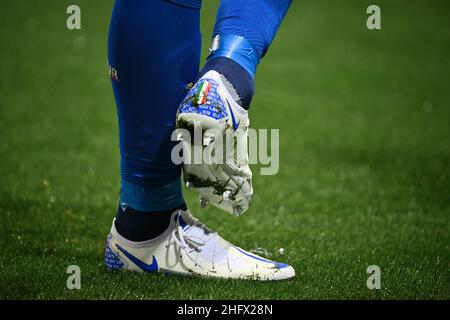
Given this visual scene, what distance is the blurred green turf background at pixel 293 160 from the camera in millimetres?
2217

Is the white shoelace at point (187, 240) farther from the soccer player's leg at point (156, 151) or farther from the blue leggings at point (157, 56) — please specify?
the blue leggings at point (157, 56)

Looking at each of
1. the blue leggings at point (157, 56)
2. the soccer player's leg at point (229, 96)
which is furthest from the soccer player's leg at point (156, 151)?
the soccer player's leg at point (229, 96)

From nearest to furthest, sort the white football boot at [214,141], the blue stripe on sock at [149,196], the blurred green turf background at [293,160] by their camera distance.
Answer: the white football boot at [214,141] → the blue stripe on sock at [149,196] → the blurred green turf background at [293,160]

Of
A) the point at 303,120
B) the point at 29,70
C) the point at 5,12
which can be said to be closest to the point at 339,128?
the point at 303,120

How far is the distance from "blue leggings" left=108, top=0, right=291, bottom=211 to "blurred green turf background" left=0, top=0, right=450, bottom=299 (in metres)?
0.41

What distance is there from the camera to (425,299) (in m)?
2.04

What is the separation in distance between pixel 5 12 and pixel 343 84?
13.4 feet

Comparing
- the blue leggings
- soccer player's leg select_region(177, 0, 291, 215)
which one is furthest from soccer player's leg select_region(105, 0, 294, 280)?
soccer player's leg select_region(177, 0, 291, 215)

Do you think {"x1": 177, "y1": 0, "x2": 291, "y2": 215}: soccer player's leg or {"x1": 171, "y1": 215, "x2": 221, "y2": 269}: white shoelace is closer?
{"x1": 177, "y1": 0, "x2": 291, "y2": 215}: soccer player's leg

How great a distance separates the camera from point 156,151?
6.54 ft

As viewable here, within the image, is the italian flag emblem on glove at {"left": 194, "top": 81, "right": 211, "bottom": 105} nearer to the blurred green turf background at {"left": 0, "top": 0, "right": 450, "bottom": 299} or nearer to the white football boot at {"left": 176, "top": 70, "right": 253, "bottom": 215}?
the white football boot at {"left": 176, "top": 70, "right": 253, "bottom": 215}

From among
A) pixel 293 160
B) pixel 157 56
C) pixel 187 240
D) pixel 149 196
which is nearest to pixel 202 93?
pixel 157 56

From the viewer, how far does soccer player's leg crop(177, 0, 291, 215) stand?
5.65 feet
